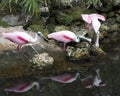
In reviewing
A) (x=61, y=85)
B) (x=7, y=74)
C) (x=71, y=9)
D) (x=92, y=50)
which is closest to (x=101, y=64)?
(x=92, y=50)

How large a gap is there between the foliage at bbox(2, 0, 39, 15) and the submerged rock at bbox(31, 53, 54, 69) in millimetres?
1451

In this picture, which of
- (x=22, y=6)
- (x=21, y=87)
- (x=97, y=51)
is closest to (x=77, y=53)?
(x=97, y=51)

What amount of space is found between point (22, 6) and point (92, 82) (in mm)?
2609

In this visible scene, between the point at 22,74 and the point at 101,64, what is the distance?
4.63 ft

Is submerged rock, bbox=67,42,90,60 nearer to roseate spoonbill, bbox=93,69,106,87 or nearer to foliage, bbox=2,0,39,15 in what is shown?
roseate spoonbill, bbox=93,69,106,87

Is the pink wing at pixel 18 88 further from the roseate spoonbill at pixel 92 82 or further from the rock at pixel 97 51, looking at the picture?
the rock at pixel 97 51

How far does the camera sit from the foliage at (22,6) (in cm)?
877

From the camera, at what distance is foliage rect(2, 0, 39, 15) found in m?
8.77

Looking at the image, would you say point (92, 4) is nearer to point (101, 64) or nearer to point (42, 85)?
point (101, 64)

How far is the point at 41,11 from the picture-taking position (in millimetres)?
9281

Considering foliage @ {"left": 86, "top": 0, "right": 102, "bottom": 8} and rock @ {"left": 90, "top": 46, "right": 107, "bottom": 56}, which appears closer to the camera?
rock @ {"left": 90, "top": 46, "right": 107, "bottom": 56}

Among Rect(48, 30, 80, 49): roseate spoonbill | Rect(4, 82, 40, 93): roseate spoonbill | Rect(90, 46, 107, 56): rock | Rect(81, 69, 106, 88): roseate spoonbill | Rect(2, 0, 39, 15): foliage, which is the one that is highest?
Rect(2, 0, 39, 15): foliage

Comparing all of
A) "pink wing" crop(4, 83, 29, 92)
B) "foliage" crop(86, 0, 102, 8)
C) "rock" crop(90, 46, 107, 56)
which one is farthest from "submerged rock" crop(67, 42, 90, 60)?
"foliage" crop(86, 0, 102, 8)

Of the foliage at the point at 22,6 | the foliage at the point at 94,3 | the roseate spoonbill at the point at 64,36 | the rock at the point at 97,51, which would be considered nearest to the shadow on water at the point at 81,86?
the rock at the point at 97,51
